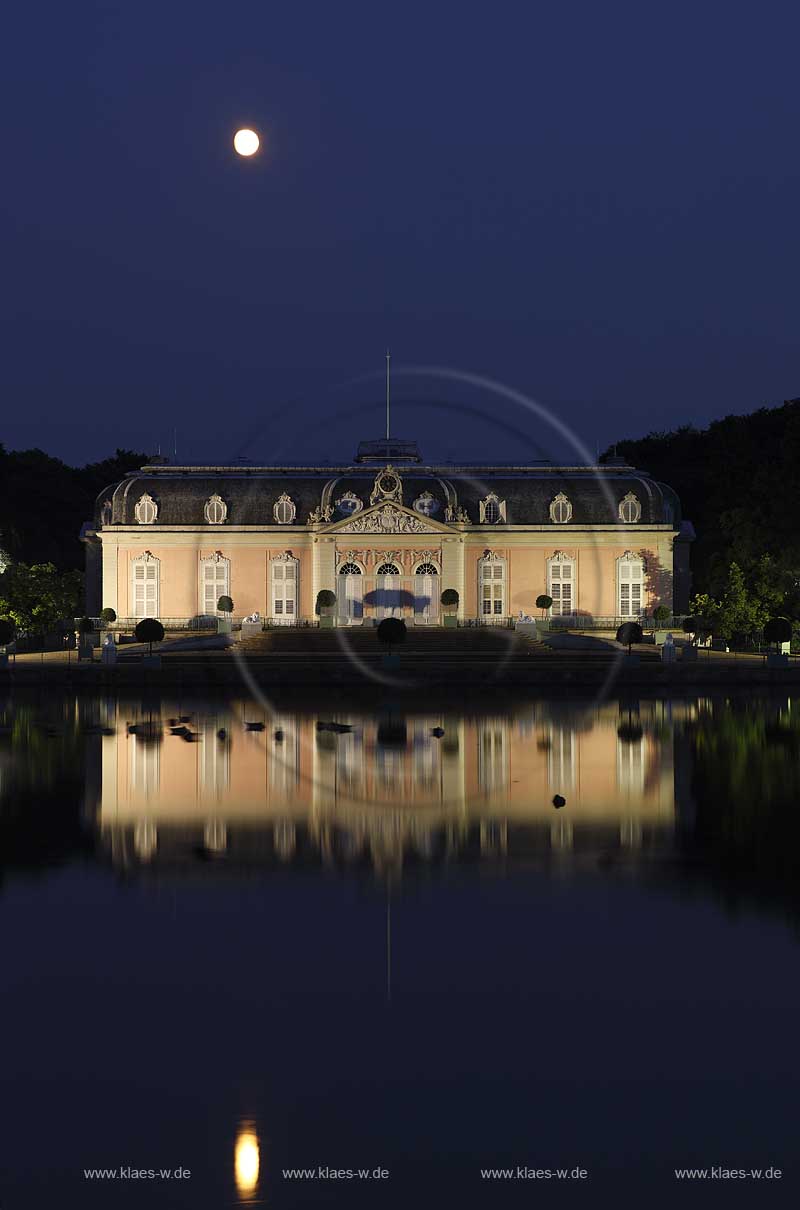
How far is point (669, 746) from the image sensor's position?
25.5 meters

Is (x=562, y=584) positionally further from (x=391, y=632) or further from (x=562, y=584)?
(x=391, y=632)

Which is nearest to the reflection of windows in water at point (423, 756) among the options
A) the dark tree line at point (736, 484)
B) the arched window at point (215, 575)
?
the dark tree line at point (736, 484)

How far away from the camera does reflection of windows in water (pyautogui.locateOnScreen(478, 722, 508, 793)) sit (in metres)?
20.8

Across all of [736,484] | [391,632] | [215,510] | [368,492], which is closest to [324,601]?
[368,492]

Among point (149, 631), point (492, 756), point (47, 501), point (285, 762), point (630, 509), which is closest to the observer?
point (285, 762)

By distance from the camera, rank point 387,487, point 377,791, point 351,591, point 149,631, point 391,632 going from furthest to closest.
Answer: point 351,591
point 387,487
point 149,631
point 391,632
point 377,791

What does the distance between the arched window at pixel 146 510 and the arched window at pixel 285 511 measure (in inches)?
212

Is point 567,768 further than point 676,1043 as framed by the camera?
Yes

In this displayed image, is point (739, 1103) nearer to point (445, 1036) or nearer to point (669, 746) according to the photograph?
point (445, 1036)

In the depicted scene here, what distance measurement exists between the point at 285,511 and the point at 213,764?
39.2 metres

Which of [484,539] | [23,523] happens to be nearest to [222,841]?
[484,539]

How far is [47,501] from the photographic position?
79.4m

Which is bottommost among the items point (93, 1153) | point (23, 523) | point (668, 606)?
point (93, 1153)

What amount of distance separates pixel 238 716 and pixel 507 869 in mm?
18104
